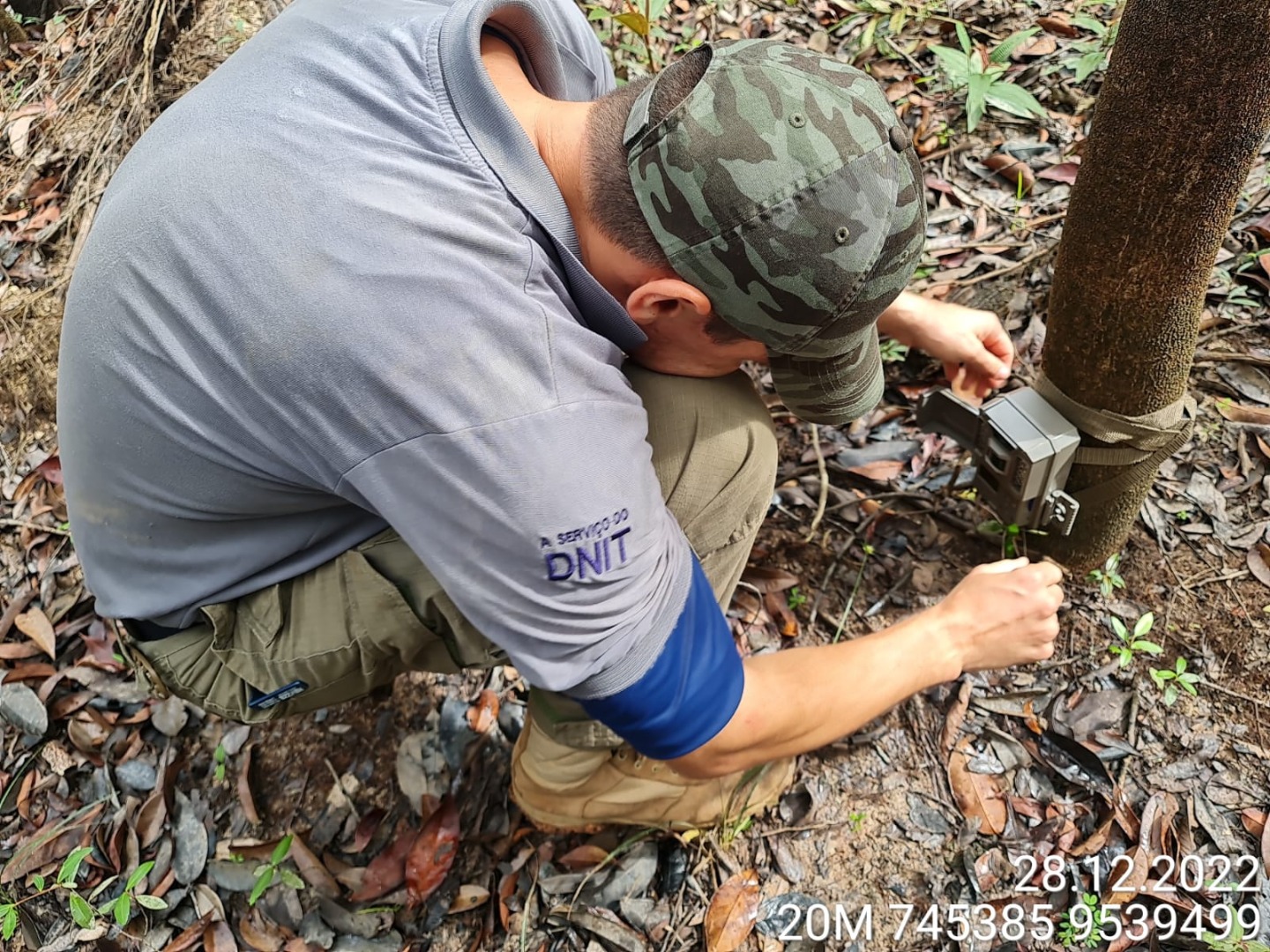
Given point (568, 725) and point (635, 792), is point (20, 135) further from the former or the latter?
point (635, 792)

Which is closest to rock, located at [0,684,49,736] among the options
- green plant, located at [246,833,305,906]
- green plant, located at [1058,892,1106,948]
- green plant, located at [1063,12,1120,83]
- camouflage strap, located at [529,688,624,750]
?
green plant, located at [246,833,305,906]

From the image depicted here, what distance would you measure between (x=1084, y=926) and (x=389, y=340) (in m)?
1.79

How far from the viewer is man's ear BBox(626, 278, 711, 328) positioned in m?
1.36

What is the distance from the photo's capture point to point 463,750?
2301mm

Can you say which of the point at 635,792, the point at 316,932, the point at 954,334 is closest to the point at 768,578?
the point at 635,792

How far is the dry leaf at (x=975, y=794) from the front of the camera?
202 cm

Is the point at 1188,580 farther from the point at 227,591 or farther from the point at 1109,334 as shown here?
the point at 227,591

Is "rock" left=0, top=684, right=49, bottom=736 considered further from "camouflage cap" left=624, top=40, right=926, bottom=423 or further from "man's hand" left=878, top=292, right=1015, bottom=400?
"man's hand" left=878, top=292, right=1015, bottom=400

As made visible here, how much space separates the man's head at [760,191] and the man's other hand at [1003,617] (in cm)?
72

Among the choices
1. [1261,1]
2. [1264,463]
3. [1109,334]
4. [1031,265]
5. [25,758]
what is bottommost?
[25,758]

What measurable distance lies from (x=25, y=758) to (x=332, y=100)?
2030 mm

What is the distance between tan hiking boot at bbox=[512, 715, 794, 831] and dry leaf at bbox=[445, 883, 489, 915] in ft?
0.71

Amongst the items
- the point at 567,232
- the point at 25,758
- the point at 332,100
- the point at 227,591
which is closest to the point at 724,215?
the point at 567,232

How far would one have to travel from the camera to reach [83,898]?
2.16m
